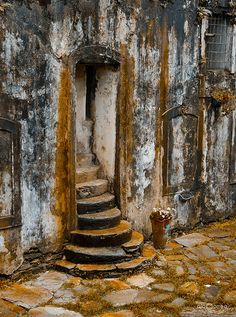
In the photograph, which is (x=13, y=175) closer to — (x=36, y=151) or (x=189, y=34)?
(x=36, y=151)

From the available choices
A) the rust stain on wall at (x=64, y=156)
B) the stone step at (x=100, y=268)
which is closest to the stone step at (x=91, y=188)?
the rust stain on wall at (x=64, y=156)

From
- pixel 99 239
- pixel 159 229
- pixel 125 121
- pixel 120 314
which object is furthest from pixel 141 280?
pixel 125 121

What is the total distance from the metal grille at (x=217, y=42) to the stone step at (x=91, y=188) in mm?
3474

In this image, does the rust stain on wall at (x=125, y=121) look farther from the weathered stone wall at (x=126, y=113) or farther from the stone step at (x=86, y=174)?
the stone step at (x=86, y=174)

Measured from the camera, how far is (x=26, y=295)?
24.7ft

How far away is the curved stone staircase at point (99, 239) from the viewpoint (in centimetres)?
834

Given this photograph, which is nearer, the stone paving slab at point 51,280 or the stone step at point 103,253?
the stone paving slab at point 51,280

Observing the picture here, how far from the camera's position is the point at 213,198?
11391 mm

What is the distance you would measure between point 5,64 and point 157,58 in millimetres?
3128

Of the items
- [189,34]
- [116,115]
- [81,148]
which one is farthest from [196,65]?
[81,148]

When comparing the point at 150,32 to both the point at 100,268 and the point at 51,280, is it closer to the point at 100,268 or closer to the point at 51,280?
the point at 100,268

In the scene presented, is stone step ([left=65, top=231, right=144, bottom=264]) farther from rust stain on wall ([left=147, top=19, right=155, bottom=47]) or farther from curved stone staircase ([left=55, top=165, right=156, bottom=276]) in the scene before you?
rust stain on wall ([left=147, top=19, right=155, bottom=47])

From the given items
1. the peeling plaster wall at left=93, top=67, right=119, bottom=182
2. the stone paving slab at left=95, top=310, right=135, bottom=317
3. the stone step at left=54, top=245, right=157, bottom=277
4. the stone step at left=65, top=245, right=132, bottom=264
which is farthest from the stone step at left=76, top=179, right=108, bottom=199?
the stone paving slab at left=95, top=310, right=135, bottom=317

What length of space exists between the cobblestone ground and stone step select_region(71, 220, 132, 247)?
627 millimetres
